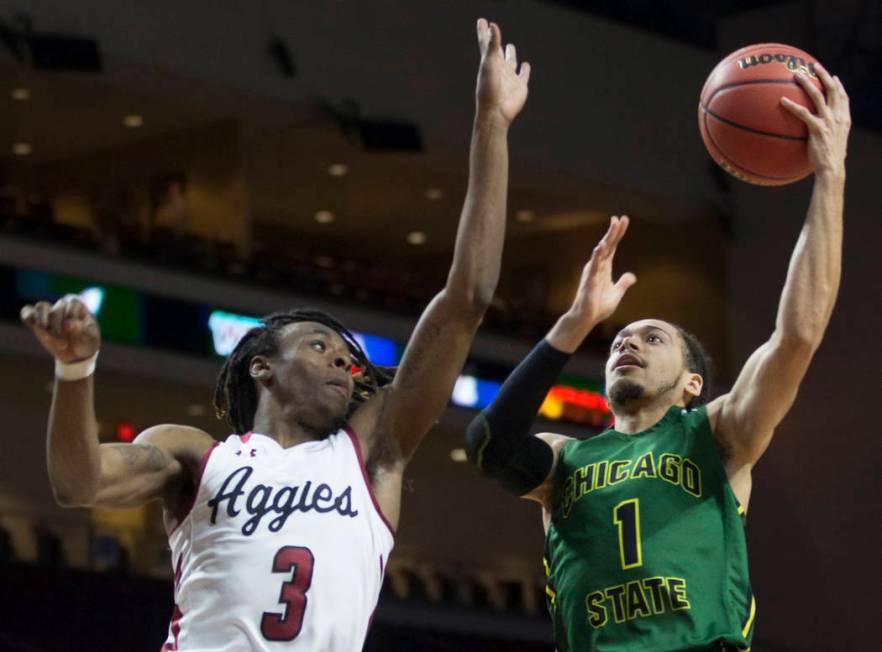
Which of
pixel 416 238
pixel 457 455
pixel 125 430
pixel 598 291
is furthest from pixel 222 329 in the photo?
pixel 598 291

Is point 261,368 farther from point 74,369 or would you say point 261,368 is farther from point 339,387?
point 74,369

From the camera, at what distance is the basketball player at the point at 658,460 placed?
15.3 ft

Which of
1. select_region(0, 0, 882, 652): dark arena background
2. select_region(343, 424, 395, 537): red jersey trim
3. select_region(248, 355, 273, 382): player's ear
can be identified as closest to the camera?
select_region(343, 424, 395, 537): red jersey trim

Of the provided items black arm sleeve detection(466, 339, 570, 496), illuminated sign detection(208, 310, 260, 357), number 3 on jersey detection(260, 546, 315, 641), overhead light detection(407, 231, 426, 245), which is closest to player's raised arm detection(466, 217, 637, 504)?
black arm sleeve detection(466, 339, 570, 496)

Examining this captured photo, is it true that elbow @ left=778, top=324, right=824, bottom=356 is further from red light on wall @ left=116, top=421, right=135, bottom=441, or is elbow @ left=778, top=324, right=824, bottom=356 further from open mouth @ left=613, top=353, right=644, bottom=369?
red light on wall @ left=116, top=421, right=135, bottom=441

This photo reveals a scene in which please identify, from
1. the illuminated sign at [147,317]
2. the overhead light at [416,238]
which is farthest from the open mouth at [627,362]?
the overhead light at [416,238]

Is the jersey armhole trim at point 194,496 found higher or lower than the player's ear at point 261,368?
lower

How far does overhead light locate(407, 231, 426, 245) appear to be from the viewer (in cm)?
2459

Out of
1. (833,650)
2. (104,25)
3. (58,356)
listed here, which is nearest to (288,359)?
(58,356)

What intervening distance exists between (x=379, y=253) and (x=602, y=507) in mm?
20548

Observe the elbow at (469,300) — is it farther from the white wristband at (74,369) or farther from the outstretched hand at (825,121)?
the outstretched hand at (825,121)

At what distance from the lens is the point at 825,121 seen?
4.82 m

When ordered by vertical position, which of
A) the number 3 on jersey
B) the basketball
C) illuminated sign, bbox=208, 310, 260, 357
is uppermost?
illuminated sign, bbox=208, 310, 260, 357

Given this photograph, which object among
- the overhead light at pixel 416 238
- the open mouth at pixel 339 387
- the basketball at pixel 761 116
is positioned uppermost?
the overhead light at pixel 416 238
